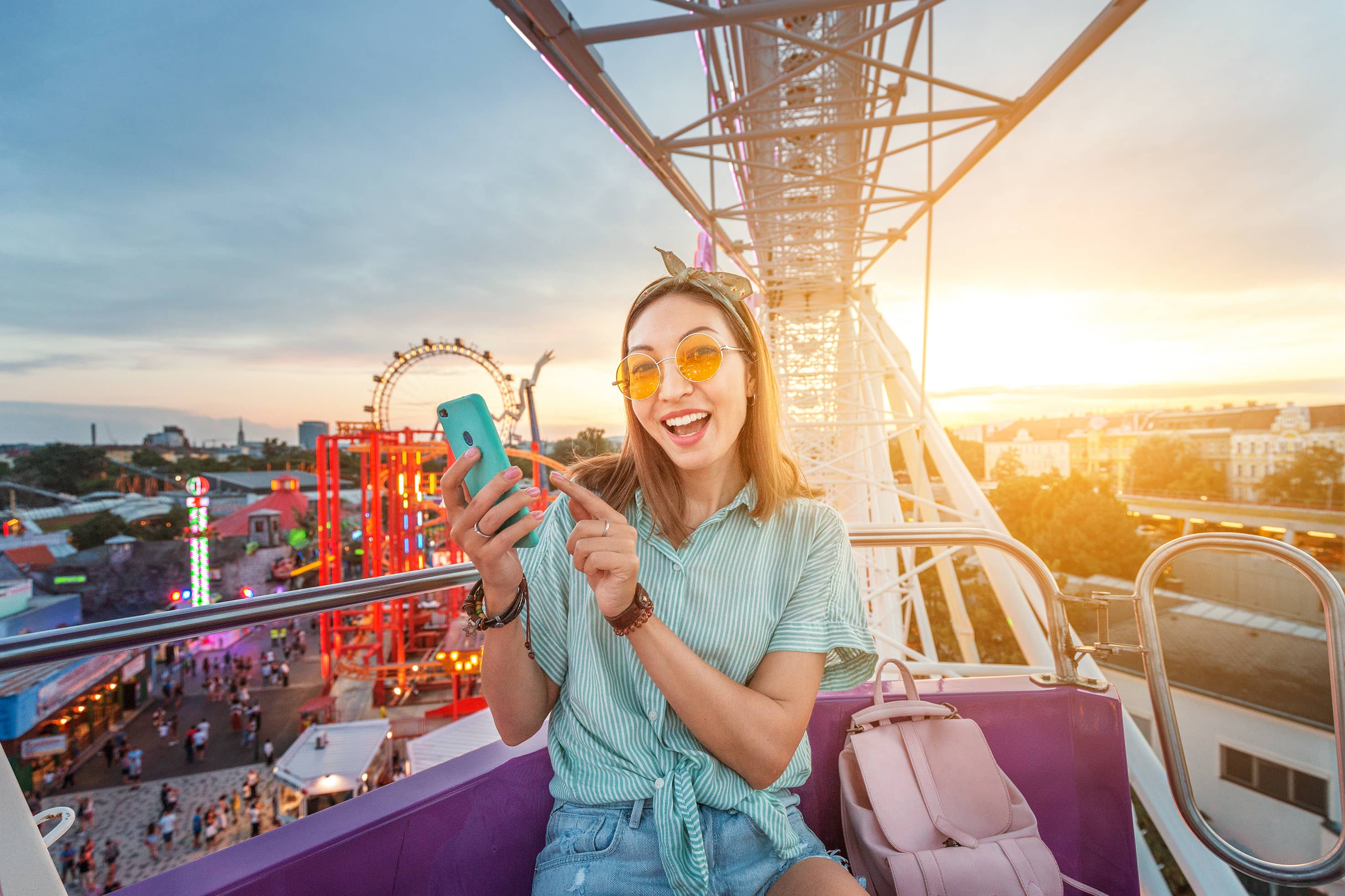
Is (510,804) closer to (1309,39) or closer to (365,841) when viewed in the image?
(365,841)

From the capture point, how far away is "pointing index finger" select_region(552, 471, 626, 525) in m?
0.99

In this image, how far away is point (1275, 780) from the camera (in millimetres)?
8266

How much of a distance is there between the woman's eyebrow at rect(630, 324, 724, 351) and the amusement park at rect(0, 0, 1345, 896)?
0.6 inches

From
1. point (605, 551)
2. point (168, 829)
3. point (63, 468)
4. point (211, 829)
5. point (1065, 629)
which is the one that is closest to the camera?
point (605, 551)

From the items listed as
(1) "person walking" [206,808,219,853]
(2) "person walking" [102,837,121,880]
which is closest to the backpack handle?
(2) "person walking" [102,837,121,880]

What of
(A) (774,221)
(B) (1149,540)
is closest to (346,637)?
(A) (774,221)

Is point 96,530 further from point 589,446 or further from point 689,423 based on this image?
point 689,423

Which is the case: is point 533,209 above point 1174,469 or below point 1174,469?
above

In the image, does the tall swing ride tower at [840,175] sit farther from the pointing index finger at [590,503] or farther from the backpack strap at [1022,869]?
the pointing index finger at [590,503]

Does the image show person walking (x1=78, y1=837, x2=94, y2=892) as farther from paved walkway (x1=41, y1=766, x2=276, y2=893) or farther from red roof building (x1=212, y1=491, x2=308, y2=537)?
red roof building (x1=212, y1=491, x2=308, y2=537)

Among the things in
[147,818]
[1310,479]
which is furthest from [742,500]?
[147,818]

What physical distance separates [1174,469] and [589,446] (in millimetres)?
16281

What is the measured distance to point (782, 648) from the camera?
1189 mm

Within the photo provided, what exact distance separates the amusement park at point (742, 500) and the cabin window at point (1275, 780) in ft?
0.17
